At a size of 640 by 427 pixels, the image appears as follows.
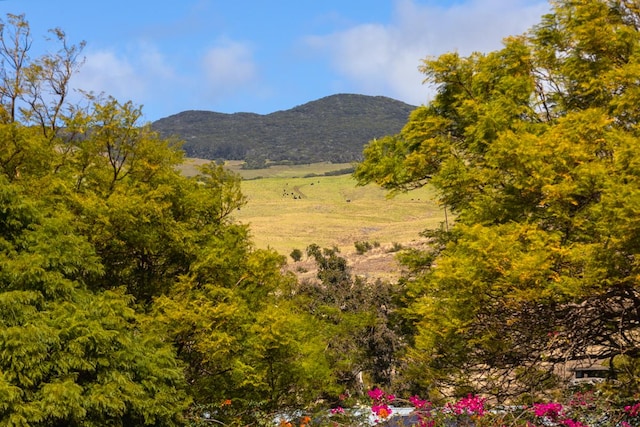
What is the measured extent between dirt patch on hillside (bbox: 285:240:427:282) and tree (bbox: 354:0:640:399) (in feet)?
124

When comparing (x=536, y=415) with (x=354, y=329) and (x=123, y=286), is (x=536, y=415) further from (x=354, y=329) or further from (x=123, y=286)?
(x=354, y=329)

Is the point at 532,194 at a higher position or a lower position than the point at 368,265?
higher

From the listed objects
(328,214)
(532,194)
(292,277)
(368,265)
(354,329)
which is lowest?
(368,265)

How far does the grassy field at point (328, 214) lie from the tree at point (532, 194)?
61607 millimetres

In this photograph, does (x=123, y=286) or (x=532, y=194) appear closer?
(x=532, y=194)

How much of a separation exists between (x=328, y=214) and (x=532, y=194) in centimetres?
12348

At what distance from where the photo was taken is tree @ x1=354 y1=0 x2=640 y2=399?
10.6 meters

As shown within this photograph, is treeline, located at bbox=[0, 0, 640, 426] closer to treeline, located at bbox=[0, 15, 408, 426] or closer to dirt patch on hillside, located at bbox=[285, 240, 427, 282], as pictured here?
treeline, located at bbox=[0, 15, 408, 426]

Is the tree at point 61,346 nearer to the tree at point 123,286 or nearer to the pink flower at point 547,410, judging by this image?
the tree at point 123,286

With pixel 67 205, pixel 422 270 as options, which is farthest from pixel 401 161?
pixel 67 205

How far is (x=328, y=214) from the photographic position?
448 feet

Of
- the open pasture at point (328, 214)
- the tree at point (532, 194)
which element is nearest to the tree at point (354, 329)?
the tree at point (532, 194)

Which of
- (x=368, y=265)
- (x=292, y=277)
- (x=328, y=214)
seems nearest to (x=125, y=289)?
(x=292, y=277)

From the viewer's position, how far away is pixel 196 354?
1848 centimetres
